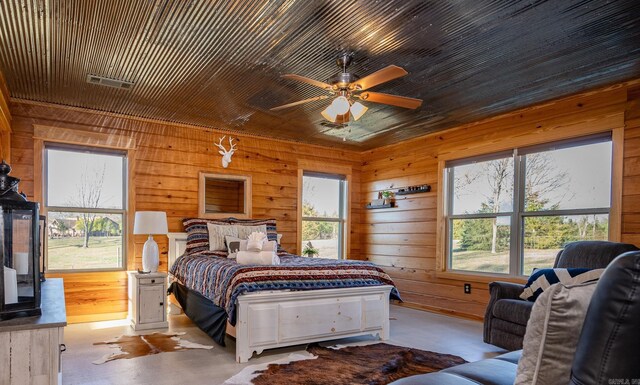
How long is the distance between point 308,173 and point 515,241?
313 cm

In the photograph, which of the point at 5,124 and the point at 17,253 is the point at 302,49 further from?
the point at 5,124

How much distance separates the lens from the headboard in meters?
4.84

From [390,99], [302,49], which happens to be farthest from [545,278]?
[302,49]

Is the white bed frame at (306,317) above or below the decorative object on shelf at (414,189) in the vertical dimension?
below

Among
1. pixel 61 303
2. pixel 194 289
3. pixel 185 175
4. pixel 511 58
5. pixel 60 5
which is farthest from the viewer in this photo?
pixel 185 175

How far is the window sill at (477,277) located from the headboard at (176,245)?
3361mm

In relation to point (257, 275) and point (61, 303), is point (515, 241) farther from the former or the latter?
point (61, 303)

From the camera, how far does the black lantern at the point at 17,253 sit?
1567mm

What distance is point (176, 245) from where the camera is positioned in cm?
488

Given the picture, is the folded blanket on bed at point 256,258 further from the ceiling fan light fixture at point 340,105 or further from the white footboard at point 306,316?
the ceiling fan light fixture at point 340,105

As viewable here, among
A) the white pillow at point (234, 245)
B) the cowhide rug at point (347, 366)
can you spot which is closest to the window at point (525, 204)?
the cowhide rug at point (347, 366)

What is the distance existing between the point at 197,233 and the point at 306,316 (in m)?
2.11

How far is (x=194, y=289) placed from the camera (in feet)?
12.8

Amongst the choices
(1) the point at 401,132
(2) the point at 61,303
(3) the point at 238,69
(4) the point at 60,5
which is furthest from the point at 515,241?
(4) the point at 60,5
